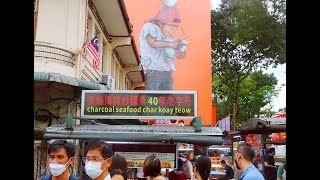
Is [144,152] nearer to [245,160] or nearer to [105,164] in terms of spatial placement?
[105,164]

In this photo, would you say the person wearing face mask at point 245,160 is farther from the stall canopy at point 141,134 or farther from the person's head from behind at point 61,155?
the stall canopy at point 141,134

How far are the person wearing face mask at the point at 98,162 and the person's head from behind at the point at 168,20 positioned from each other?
13749 mm

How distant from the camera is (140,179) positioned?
493cm

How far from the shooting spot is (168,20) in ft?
54.2

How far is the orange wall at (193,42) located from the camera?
611 inches

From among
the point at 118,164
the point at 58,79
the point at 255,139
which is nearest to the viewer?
the point at 118,164

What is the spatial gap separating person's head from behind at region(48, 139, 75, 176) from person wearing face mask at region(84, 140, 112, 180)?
0.53 feet

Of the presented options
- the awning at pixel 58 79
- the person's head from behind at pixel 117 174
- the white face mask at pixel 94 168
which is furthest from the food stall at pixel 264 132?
the white face mask at pixel 94 168

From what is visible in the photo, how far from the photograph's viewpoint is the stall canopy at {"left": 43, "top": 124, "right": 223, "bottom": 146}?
4.18 meters

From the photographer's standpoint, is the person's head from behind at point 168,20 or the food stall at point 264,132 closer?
the food stall at point 264,132

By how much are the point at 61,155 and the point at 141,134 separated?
1582 mm

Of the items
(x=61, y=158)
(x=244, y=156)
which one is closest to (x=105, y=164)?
(x=61, y=158)
